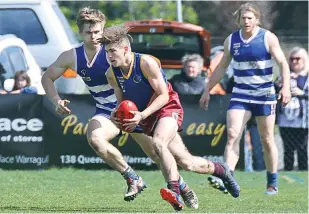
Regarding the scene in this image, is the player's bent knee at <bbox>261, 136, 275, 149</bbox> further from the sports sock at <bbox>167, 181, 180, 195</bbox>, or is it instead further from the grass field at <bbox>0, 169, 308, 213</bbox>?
the sports sock at <bbox>167, 181, 180, 195</bbox>

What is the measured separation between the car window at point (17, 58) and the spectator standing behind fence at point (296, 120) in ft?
12.8

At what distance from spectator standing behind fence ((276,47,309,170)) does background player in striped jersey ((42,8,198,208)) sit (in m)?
5.52

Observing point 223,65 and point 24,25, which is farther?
point 24,25

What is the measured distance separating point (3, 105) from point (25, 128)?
450mm

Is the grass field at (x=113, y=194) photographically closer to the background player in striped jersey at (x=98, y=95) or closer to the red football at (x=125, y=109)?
the background player in striped jersey at (x=98, y=95)

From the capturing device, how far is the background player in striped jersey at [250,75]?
466 inches

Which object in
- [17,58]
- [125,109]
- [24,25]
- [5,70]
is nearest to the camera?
[125,109]

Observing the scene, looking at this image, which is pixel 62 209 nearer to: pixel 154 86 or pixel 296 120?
pixel 154 86

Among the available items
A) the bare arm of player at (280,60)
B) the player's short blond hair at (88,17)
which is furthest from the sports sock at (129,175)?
the bare arm of player at (280,60)

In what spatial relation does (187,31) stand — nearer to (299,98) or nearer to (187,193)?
(299,98)

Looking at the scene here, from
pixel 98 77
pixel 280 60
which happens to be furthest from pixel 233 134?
pixel 98 77

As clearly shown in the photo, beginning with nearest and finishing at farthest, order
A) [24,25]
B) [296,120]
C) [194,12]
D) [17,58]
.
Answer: [296,120]
[17,58]
[24,25]
[194,12]

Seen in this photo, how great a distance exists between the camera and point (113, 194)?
11.9 metres

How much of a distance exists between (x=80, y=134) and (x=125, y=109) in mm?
5686
